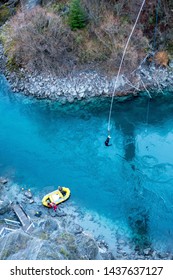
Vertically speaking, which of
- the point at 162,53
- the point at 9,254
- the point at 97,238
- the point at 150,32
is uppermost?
the point at 150,32

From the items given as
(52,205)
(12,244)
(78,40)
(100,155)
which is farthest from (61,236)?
(78,40)

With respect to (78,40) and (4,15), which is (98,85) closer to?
(78,40)

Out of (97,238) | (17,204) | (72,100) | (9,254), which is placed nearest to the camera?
(9,254)

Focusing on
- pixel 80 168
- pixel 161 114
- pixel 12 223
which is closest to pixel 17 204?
pixel 12 223

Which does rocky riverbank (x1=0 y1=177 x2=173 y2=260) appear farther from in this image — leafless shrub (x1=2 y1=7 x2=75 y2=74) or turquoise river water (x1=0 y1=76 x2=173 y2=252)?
leafless shrub (x1=2 y1=7 x2=75 y2=74)

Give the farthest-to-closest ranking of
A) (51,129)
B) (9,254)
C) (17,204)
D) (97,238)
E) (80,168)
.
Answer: (51,129)
(80,168)
(17,204)
(97,238)
(9,254)

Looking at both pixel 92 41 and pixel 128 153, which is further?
pixel 92 41

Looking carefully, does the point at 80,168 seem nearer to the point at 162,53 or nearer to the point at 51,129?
the point at 51,129

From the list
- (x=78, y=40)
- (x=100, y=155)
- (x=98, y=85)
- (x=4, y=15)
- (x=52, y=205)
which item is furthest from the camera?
(x=4, y=15)
